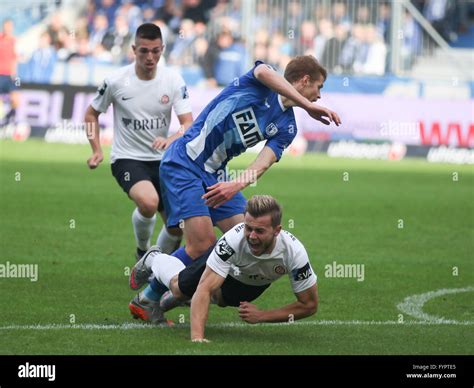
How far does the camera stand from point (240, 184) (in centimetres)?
853

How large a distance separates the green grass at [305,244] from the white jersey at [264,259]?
52 cm

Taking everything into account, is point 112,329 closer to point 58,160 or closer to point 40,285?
point 40,285

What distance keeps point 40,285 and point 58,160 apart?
1347 cm

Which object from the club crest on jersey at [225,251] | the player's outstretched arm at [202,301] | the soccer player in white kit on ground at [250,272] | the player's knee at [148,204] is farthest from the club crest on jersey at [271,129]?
the player's knee at [148,204]

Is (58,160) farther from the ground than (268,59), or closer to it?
closer to it

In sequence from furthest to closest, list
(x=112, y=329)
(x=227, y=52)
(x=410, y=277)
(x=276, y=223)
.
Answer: (x=227, y=52) → (x=410, y=277) → (x=112, y=329) → (x=276, y=223)

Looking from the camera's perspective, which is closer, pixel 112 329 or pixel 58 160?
pixel 112 329

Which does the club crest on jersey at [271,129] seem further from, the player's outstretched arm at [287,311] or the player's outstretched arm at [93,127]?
the player's outstretched arm at [93,127]

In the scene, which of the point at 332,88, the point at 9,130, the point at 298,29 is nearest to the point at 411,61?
the point at 298,29

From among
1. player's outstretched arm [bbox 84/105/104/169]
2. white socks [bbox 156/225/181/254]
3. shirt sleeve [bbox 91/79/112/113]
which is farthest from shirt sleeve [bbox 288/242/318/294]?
shirt sleeve [bbox 91/79/112/113]

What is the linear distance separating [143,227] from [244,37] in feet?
72.0

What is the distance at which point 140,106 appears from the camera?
12094 mm

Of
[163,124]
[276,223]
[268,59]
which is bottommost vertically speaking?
[276,223]

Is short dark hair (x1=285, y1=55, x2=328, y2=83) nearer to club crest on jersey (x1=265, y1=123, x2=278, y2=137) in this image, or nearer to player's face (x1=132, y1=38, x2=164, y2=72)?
club crest on jersey (x1=265, y1=123, x2=278, y2=137)
